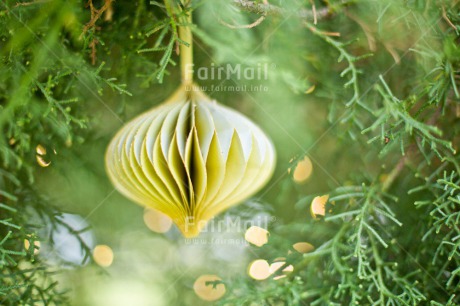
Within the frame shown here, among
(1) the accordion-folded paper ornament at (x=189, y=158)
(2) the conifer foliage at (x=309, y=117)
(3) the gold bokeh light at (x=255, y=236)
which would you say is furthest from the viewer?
(3) the gold bokeh light at (x=255, y=236)

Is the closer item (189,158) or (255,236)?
(189,158)

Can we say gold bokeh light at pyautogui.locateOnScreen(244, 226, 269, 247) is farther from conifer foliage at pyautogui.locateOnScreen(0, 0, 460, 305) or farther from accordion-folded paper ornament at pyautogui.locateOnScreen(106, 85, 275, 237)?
accordion-folded paper ornament at pyautogui.locateOnScreen(106, 85, 275, 237)

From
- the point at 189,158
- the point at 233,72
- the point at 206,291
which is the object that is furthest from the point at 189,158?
the point at 206,291

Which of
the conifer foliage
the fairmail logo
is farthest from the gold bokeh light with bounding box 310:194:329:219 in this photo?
the fairmail logo

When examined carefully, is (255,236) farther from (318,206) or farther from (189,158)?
(189,158)

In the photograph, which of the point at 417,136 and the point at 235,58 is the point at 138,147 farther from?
the point at 417,136

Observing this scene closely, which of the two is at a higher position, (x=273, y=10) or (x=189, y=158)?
(x=273, y=10)

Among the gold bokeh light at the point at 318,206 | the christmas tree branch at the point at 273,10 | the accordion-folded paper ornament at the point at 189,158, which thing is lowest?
the gold bokeh light at the point at 318,206

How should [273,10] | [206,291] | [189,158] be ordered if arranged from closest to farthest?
[189,158] → [273,10] → [206,291]

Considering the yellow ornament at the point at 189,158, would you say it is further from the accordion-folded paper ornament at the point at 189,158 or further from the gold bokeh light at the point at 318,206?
the gold bokeh light at the point at 318,206

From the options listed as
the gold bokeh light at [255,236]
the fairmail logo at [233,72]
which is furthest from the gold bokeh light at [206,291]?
the fairmail logo at [233,72]
